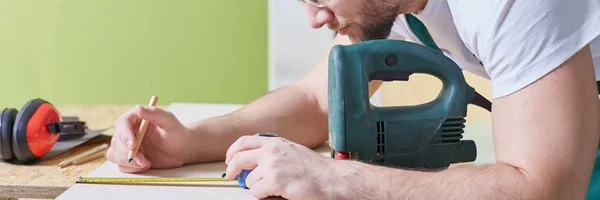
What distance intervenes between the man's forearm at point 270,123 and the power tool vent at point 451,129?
0.45m

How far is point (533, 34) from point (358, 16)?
17.3 inches

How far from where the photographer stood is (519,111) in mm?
1149

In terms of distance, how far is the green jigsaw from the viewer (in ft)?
4.25

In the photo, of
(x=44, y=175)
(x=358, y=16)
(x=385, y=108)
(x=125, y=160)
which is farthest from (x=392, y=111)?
(x=44, y=175)

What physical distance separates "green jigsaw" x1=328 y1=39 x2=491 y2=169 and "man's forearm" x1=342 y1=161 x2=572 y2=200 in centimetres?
10

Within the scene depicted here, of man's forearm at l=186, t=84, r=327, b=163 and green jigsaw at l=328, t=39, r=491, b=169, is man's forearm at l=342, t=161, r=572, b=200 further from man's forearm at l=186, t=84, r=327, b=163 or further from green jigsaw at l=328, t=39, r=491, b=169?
man's forearm at l=186, t=84, r=327, b=163

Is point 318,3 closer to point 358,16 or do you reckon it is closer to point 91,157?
point 358,16

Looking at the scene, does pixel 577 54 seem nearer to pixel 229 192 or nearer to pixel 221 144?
pixel 229 192

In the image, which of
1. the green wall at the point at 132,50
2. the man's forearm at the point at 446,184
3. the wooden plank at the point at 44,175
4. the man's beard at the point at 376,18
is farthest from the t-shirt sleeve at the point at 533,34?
the green wall at the point at 132,50

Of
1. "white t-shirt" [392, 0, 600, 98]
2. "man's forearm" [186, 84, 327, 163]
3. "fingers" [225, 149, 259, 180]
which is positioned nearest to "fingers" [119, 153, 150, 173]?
"man's forearm" [186, 84, 327, 163]

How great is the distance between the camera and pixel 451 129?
1.38 meters

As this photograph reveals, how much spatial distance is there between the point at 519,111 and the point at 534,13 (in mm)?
143

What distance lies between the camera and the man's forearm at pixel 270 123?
64.8 inches

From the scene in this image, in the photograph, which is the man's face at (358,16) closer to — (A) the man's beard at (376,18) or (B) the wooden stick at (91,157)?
(A) the man's beard at (376,18)
